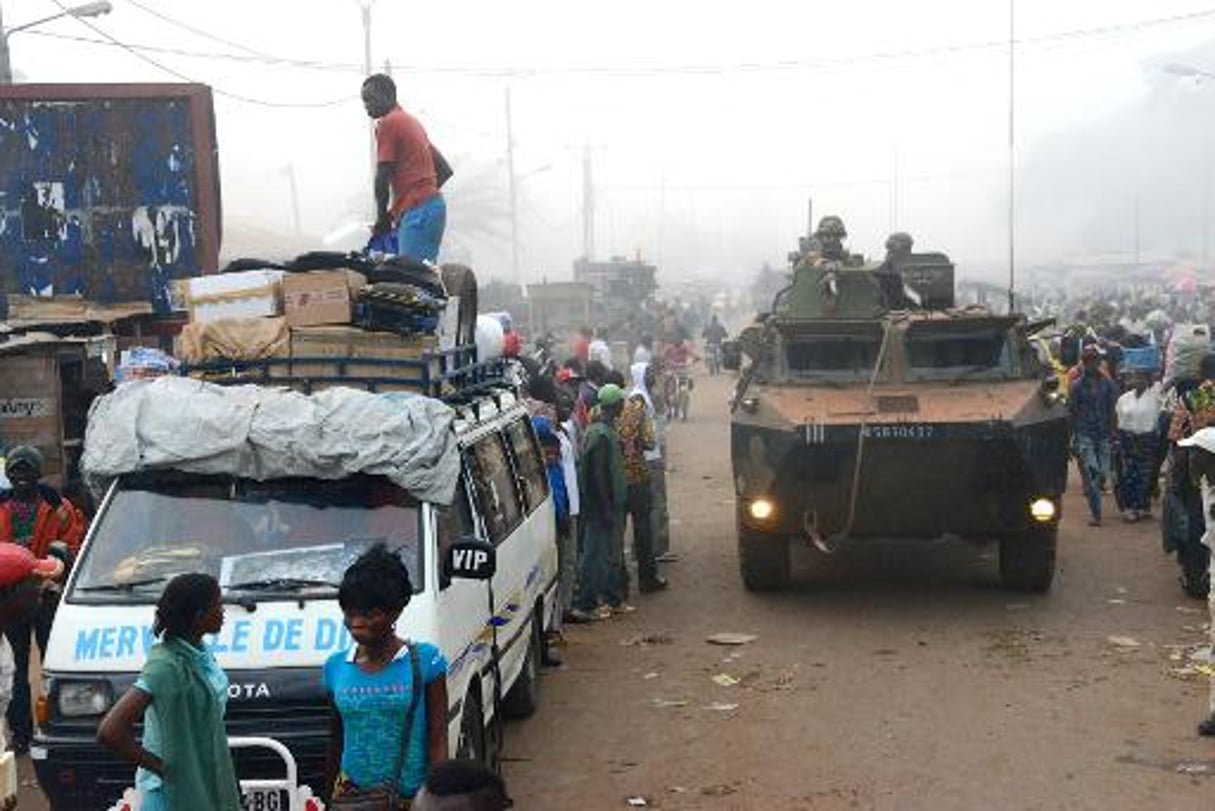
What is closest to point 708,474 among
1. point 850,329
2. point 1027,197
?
point 850,329

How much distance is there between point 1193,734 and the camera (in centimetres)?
784

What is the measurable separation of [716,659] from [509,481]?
2.55 metres

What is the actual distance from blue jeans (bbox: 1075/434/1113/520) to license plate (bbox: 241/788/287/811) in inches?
436

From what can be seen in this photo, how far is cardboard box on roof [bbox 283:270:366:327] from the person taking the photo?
7043mm

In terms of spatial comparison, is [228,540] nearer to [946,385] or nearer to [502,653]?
[502,653]

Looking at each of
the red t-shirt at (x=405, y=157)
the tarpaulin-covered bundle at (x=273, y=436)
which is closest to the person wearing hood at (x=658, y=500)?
the red t-shirt at (x=405, y=157)

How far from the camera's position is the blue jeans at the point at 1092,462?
14656 mm

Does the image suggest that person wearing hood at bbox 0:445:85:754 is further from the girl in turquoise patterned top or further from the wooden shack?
the wooden shack

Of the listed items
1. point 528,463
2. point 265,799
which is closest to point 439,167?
point 528,463

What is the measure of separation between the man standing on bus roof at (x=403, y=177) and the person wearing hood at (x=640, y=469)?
2671 millimetres

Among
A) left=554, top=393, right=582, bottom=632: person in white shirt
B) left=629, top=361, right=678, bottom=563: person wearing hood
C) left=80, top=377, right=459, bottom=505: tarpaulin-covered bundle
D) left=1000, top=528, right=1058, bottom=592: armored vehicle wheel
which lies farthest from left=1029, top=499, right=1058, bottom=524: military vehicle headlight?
left=80, top=377, right=459, bottom=505: tarpaulin-covered bundle

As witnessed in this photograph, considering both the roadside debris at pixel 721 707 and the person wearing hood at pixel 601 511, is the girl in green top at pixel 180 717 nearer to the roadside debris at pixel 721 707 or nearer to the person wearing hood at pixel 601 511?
the roadside debris at pixel 721 707

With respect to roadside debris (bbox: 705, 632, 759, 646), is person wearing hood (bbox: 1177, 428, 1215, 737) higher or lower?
higher

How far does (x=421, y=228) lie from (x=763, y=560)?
383 cm
